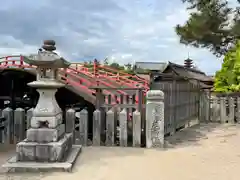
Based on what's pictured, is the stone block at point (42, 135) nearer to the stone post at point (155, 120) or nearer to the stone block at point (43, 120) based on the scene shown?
the stone block at point (43, 120)

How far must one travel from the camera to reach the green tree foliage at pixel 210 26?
526 inches

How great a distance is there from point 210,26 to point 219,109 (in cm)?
431

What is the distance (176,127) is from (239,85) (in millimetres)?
6634

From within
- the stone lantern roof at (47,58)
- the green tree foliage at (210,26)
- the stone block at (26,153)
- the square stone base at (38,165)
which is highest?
the green tree foliage at (210,26)

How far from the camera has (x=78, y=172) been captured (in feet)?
15.2

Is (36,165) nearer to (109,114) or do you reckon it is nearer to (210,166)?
(109,114)

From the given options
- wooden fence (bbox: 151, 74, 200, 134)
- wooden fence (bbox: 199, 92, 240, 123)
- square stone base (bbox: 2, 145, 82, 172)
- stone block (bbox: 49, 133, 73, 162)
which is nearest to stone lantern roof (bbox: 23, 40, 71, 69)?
A: stone block (bbox: 49, 133, 73, 162)

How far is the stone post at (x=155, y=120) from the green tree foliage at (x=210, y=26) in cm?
821

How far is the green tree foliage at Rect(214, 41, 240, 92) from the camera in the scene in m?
13.8

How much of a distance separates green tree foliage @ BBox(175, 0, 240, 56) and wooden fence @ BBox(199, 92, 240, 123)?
336cm

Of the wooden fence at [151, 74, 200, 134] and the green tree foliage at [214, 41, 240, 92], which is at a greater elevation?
the green tree foliage at [214, 41, 240, 92]

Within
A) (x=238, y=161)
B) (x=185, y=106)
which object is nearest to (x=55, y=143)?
(x=238, y=161)

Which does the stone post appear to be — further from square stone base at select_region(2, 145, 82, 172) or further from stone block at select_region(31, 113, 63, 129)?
stone block at select_region(31, 113, 63, 129)

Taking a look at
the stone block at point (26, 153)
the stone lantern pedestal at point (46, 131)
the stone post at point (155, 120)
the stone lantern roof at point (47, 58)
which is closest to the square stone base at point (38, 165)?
the stone lantern pedestal at point (46, 131)
